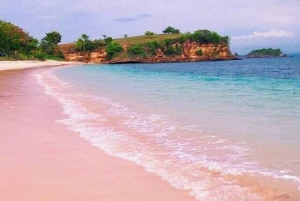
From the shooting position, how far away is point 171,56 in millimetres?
108312

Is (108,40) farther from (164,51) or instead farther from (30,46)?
(30,46)

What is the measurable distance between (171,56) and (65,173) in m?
105

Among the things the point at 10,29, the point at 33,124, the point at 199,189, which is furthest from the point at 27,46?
the point at 199,189

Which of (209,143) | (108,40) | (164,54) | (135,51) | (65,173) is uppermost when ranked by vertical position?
(108,40)

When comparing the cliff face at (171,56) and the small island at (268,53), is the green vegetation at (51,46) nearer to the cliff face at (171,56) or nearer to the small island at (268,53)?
the cliff face at (171,56)

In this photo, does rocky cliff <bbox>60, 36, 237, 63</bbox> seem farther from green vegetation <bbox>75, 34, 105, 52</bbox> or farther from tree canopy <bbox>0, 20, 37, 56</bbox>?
tree canopy <bbox>0, 20, 37, 56</bbox>

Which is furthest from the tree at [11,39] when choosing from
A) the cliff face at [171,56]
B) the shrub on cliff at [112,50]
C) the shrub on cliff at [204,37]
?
the shrub on cliff at [204,37]

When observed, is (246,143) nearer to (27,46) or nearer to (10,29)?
(10,29)

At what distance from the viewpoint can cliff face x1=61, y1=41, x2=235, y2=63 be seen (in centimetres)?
10094

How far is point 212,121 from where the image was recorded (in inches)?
356

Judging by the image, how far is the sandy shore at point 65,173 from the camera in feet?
13.5

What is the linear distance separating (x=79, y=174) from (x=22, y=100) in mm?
8822

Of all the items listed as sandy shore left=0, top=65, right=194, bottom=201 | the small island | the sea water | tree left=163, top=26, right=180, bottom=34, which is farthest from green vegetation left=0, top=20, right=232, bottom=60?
sandy shore left=0, top=65, right=194, bottom=201

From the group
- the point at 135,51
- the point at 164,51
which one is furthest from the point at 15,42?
the point at 164,51
